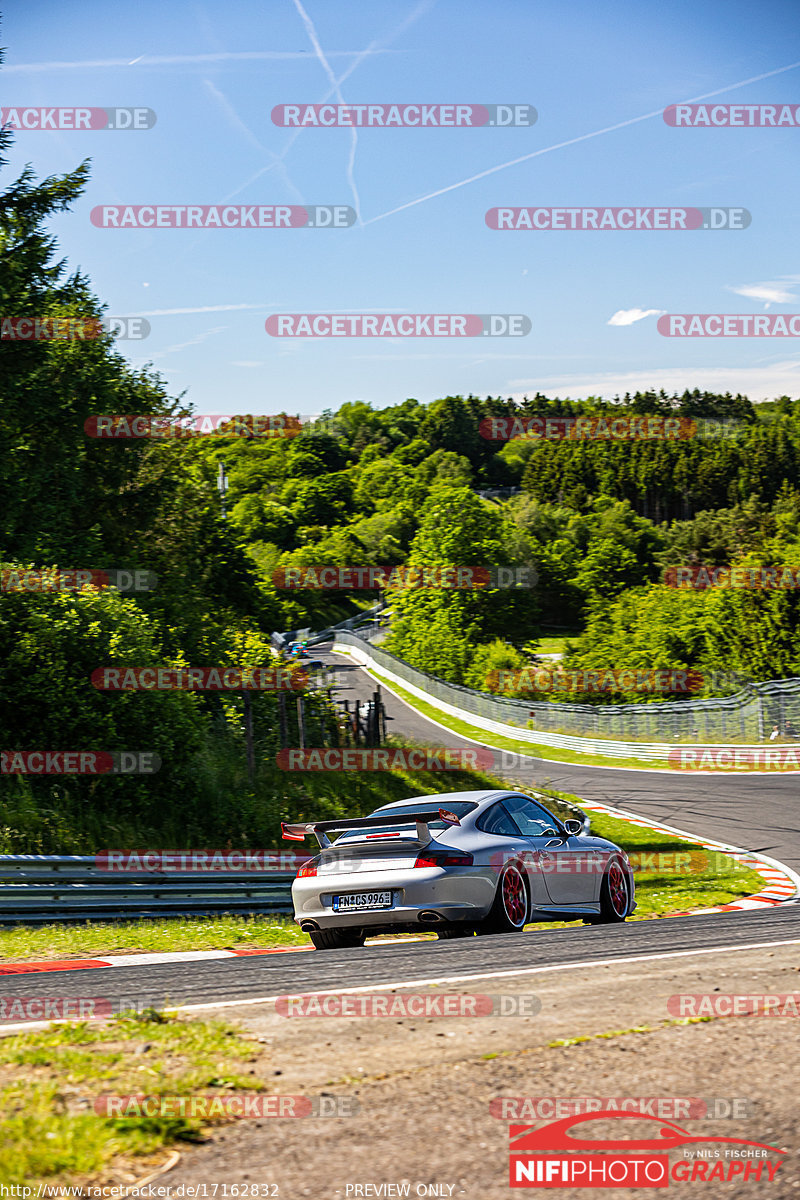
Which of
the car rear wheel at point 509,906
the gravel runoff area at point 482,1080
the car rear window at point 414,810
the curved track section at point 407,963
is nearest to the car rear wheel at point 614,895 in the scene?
the curved track section at point 407,963

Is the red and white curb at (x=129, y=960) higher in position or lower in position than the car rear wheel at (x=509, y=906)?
lower

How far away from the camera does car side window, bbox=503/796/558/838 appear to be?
377 inches

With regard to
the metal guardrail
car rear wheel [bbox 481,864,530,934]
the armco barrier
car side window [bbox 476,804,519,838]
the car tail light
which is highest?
car side window [bbox 476,804,519,838]

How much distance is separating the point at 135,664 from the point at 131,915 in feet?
17.4

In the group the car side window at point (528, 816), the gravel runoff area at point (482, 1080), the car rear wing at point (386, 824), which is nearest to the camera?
the gravel runoff area at point (482, 1080)

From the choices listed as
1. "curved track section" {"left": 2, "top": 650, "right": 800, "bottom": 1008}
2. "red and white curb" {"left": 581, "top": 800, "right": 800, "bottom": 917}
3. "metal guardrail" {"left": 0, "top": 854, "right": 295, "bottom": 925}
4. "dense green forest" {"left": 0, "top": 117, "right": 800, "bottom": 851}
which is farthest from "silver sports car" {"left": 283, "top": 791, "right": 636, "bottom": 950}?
"dense green forest" {"left": 0, "top": 117, "right": 800, "bottom": 851}

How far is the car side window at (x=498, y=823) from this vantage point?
9109 millimetres

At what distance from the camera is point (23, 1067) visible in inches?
164

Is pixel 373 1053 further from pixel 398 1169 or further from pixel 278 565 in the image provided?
pixel 278 565

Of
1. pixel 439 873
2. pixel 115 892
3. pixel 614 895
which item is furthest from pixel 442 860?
pixel 115 892

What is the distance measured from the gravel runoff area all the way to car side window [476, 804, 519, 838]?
10.4 feet

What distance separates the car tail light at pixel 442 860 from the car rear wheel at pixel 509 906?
43 centimetres

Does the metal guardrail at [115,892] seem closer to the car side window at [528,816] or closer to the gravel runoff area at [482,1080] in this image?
the car side window at [528,816]

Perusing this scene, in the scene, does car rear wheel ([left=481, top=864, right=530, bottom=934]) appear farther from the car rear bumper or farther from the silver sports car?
the car rear bumper
